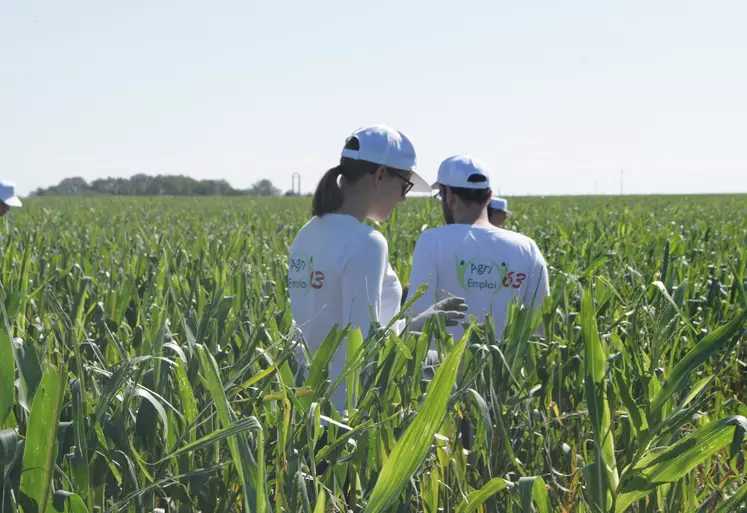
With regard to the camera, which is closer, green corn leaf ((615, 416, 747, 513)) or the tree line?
green corn leaf ((615, 416, 747, 513))

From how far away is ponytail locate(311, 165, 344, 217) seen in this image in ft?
8.56

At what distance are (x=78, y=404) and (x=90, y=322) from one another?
88.7 inches

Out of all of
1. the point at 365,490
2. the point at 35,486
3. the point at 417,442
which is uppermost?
the point at 417,442

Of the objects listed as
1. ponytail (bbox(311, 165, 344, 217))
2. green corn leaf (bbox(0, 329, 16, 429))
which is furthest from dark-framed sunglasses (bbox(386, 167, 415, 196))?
green corn leaf (bbox(0, 329, 16, 429))

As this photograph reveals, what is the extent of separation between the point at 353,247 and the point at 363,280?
0.35 ft

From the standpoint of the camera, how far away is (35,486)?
1.12 m

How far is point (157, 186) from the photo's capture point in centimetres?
9775

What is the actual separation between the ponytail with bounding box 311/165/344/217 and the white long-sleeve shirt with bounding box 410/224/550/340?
0.84 metres

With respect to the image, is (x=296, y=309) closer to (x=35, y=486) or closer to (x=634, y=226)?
(x=35, y=486)

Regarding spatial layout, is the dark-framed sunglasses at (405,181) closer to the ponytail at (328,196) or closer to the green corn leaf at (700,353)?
the ponytail at (328,196)

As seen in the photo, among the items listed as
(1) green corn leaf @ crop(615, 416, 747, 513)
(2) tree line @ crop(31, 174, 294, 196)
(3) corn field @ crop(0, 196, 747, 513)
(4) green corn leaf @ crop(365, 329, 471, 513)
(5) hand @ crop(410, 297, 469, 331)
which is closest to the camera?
(4) green corn leaf @ crop(365, 329, 471, 513)

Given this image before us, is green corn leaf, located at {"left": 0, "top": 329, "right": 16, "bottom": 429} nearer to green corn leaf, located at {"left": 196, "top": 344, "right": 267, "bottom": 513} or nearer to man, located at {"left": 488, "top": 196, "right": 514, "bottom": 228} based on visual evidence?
green corn leaf, located at {"left": 196, "top": 344, "right": 267, "bottom": 513}

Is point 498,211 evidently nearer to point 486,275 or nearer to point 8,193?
point 486,275

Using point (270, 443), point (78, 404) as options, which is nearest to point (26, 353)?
point (78, 404)
